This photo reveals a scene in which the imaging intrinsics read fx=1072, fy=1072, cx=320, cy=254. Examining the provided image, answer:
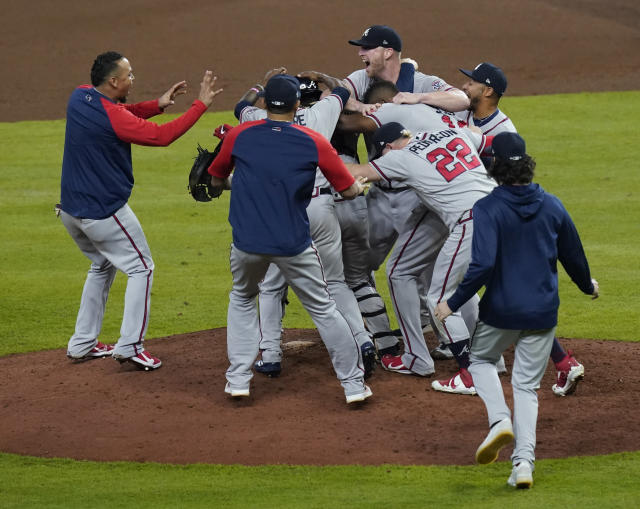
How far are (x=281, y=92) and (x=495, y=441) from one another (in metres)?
2.47

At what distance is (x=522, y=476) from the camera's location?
528cm

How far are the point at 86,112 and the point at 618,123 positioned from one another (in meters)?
12.9

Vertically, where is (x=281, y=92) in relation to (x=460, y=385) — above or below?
above

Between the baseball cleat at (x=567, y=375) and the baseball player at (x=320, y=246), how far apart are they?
1.26 metres

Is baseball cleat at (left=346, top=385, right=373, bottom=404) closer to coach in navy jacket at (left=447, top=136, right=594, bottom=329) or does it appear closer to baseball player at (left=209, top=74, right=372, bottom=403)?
baseball player at (left=209, top=74, right=372, bottom=403)

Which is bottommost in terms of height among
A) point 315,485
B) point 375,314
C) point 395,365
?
point 395,365

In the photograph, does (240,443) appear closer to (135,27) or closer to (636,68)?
(636,68)

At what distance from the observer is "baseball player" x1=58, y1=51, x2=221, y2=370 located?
7.36 meters

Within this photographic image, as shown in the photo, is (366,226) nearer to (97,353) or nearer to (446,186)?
(446,186)

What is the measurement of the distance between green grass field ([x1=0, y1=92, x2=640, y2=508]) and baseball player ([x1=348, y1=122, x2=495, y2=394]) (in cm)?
139

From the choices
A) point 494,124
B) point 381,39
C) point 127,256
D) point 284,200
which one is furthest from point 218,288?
point 284,200

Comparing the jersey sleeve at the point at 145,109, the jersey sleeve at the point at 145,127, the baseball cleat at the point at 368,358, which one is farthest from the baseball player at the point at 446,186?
the jersey sleeve at the point at 145,109

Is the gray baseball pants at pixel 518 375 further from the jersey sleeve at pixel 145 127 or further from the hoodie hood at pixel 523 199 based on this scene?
the jersey sleeve at pixel 145 127

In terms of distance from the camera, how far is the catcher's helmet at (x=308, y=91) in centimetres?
755
